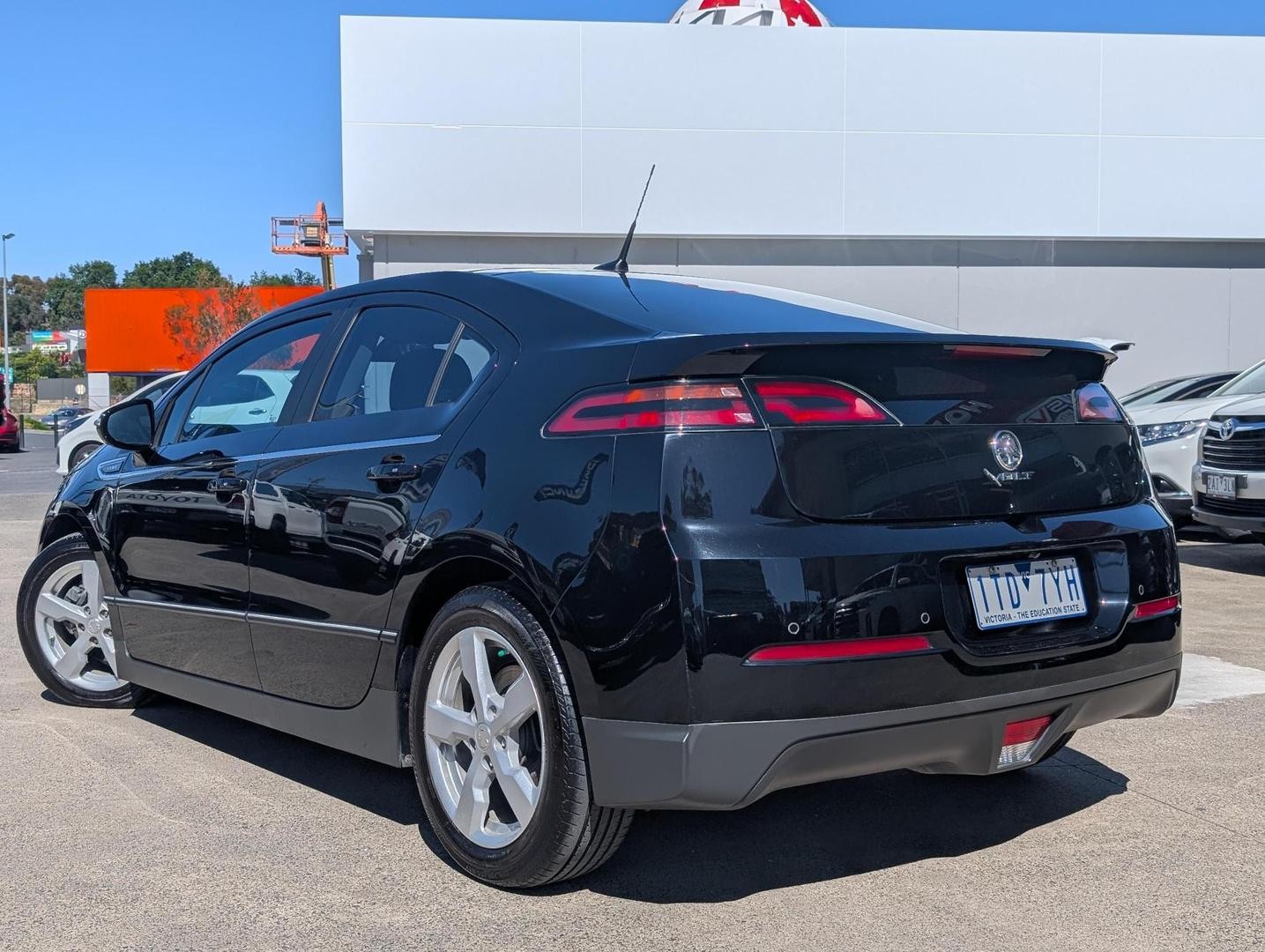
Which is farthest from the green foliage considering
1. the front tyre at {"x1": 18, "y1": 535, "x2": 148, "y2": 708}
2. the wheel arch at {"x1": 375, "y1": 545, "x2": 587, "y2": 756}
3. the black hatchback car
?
the wheel arch at {"x1": 375, "y1": 545, "x2": 587, "y2": 756}

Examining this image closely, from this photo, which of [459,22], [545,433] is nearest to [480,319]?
[545,433]

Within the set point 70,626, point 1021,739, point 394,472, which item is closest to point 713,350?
point 394,472

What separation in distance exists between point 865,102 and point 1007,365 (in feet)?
55.5

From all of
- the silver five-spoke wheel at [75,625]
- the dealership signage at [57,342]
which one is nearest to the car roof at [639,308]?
the silver five-spoke wheel at [75,625]

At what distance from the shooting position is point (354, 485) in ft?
11.8

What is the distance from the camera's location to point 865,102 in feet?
63.0

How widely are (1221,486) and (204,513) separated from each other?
7.41m

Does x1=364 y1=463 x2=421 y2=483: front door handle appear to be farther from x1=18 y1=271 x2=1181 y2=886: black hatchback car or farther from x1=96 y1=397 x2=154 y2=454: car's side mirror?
x1=96 y1=397 x2=154 y2=454: car's side mirror

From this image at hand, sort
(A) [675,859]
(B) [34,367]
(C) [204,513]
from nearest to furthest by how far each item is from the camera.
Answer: (A) [675,859], (C) [204,513], (B) [34,367]

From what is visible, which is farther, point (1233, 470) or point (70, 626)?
point (1233, 470)

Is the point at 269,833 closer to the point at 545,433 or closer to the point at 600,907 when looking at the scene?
the point at 600,907

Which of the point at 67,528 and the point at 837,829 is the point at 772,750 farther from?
the point at 67,528

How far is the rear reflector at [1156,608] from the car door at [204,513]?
8.17 feet

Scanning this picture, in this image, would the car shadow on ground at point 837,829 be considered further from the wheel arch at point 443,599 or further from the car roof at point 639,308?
the car roof at point 639,308
